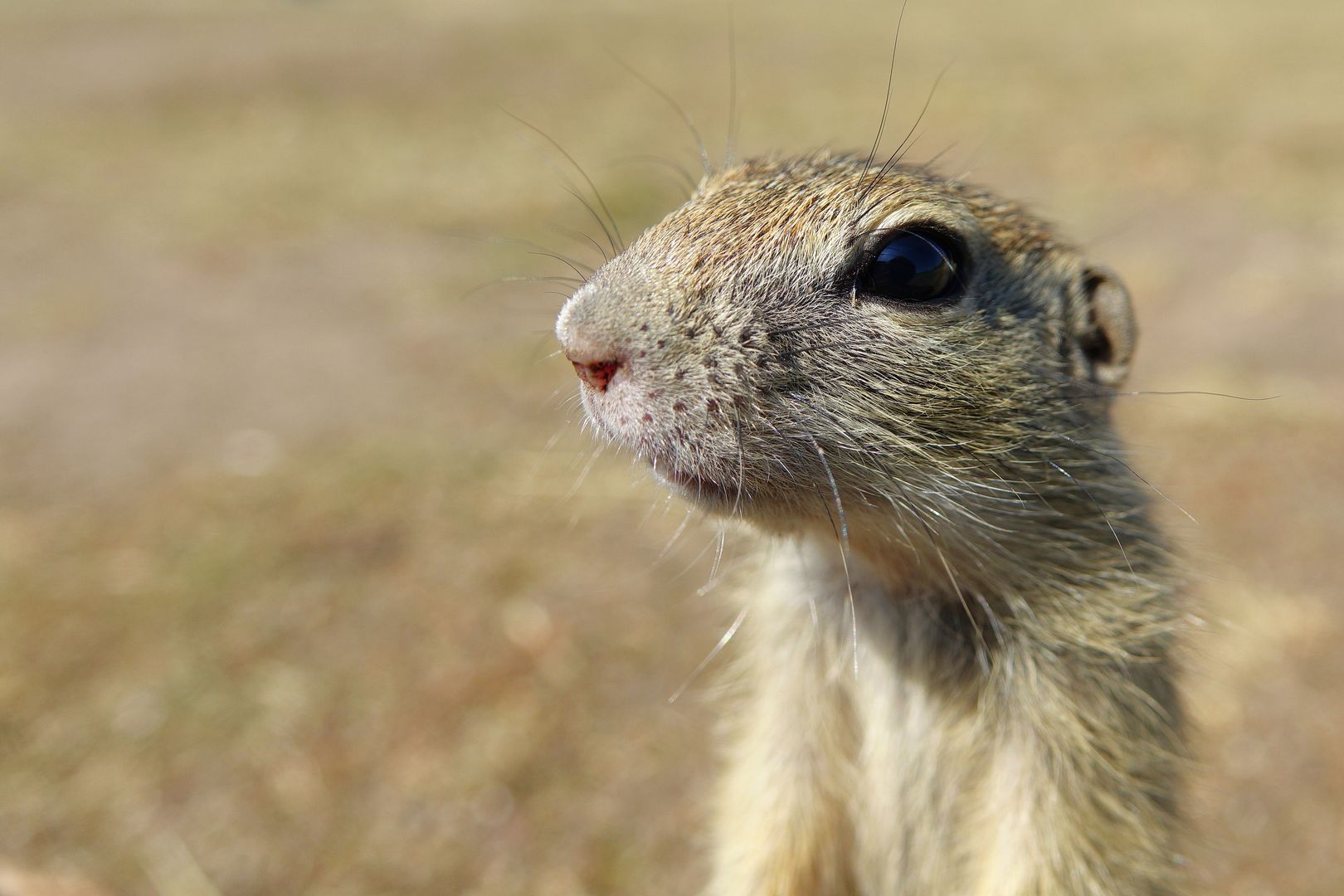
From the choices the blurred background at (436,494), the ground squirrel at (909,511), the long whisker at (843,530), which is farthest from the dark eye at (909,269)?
the blurred background at (436,494)

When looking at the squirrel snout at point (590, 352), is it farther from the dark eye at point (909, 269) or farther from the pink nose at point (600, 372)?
the dark eye at point (909, 269)

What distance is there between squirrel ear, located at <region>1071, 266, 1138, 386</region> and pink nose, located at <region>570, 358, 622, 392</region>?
3.86 feet

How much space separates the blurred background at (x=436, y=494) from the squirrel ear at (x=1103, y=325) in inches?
17.0

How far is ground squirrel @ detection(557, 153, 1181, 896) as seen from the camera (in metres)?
1.95

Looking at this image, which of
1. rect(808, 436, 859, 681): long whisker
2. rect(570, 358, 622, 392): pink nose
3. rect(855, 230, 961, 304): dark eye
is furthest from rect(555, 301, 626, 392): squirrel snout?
rect(855, 230, 961, 304): dark eye

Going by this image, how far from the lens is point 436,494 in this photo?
481 centimetres

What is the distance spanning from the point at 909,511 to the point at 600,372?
0.72 meters

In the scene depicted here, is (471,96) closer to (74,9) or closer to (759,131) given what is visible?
(759,131)

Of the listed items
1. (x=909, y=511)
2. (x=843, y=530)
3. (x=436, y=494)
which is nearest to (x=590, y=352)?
(x=843, y=530)

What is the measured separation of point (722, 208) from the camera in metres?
2.20

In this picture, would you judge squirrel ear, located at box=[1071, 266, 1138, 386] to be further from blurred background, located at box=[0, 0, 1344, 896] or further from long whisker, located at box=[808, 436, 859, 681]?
long whisker, located at box=[808, 436, 859, 681]

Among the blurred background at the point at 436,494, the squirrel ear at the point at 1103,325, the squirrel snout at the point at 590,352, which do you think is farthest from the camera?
the blurred background at the point at 436,494

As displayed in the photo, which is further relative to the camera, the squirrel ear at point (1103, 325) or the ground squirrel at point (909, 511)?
the squirrel ear at point (1103, 325)

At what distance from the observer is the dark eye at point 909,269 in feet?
6.75
